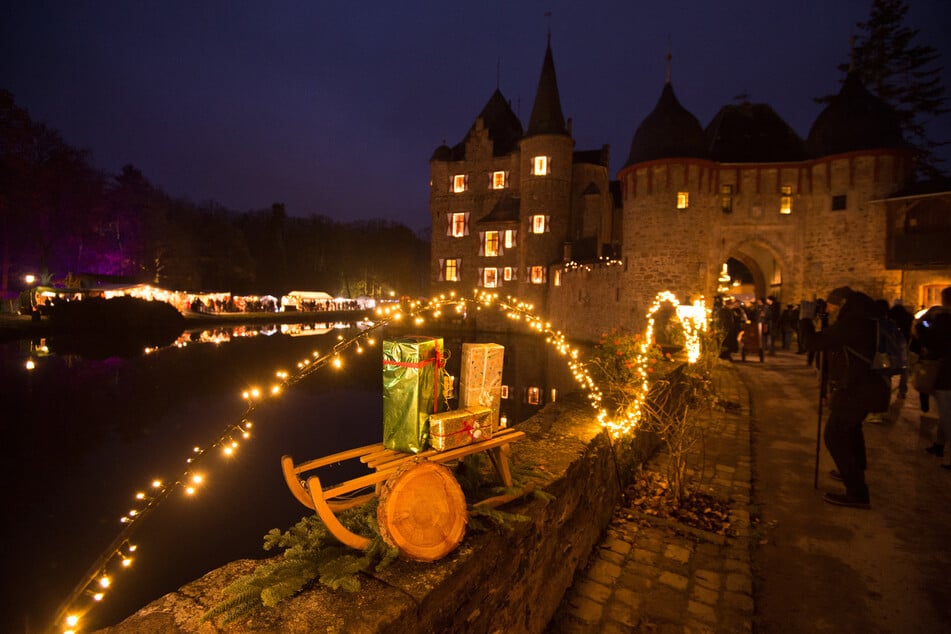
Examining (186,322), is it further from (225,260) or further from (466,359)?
(466,359)

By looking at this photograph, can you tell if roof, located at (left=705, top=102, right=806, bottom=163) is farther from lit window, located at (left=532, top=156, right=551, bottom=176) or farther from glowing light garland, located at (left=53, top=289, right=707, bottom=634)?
glowing light garland, located at (left=53, top=289, right=707, bottom=634)

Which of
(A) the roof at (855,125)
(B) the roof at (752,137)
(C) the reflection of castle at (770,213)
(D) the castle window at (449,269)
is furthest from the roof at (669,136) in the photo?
(D) the castle window at (449,269)

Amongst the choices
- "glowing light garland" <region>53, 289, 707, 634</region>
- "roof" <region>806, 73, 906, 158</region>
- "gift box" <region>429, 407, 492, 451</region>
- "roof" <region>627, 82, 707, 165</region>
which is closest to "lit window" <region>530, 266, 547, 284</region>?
"roof" <region>627, 82, 707, 165</region>

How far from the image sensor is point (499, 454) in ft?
9.21

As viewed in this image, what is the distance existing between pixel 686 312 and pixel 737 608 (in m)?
8.95

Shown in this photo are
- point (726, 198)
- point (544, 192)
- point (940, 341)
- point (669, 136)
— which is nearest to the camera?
point (940, 341)

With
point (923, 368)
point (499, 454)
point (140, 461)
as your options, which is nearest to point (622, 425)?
point (499, 454)

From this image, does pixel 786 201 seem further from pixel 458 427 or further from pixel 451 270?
pixel 458 427

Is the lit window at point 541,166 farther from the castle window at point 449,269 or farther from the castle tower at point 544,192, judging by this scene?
the castle window at point 449,269

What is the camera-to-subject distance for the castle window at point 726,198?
24.2 metres

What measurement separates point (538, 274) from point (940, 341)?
28.9 meters

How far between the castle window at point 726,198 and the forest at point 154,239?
42.5 metres

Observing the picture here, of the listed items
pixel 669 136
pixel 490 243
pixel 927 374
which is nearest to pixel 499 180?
pixel 490 243

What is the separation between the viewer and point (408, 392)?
8.39 ft
